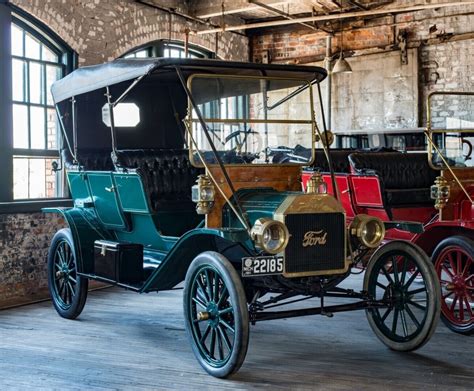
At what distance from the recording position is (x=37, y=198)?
22.7ft

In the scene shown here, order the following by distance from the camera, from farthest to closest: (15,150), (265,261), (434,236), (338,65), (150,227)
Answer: (338,65) → (15,150) → (434,236) → (150,227) → (265,261)

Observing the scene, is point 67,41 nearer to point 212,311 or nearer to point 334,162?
point 334,162

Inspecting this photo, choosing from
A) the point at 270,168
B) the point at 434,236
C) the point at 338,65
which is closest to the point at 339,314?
the point at 434,236

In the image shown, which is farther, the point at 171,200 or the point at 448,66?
the point at 448,66

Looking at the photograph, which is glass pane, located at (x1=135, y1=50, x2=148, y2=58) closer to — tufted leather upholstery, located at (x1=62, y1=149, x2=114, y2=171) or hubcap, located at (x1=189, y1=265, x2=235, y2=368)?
tufted leather upholstery, located at (x1=62, y1=149, x2=114, y2=171)

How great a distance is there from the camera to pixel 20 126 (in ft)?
22.4

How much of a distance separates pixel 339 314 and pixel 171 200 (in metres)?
1.65

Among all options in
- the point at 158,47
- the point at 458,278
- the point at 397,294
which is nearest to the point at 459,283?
the point at 458,278

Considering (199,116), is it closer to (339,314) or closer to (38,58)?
(339,314)

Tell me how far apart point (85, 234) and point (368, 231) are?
236 cm

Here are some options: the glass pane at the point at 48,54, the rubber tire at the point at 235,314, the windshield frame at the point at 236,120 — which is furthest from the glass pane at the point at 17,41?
the rubber tire at the point at 235,314

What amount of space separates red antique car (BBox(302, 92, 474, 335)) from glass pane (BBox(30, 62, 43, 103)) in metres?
2.83

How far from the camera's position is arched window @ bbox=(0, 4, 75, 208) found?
6512mm

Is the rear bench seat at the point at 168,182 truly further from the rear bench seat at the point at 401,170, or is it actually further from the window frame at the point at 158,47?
the window frame at the point at 158,47
